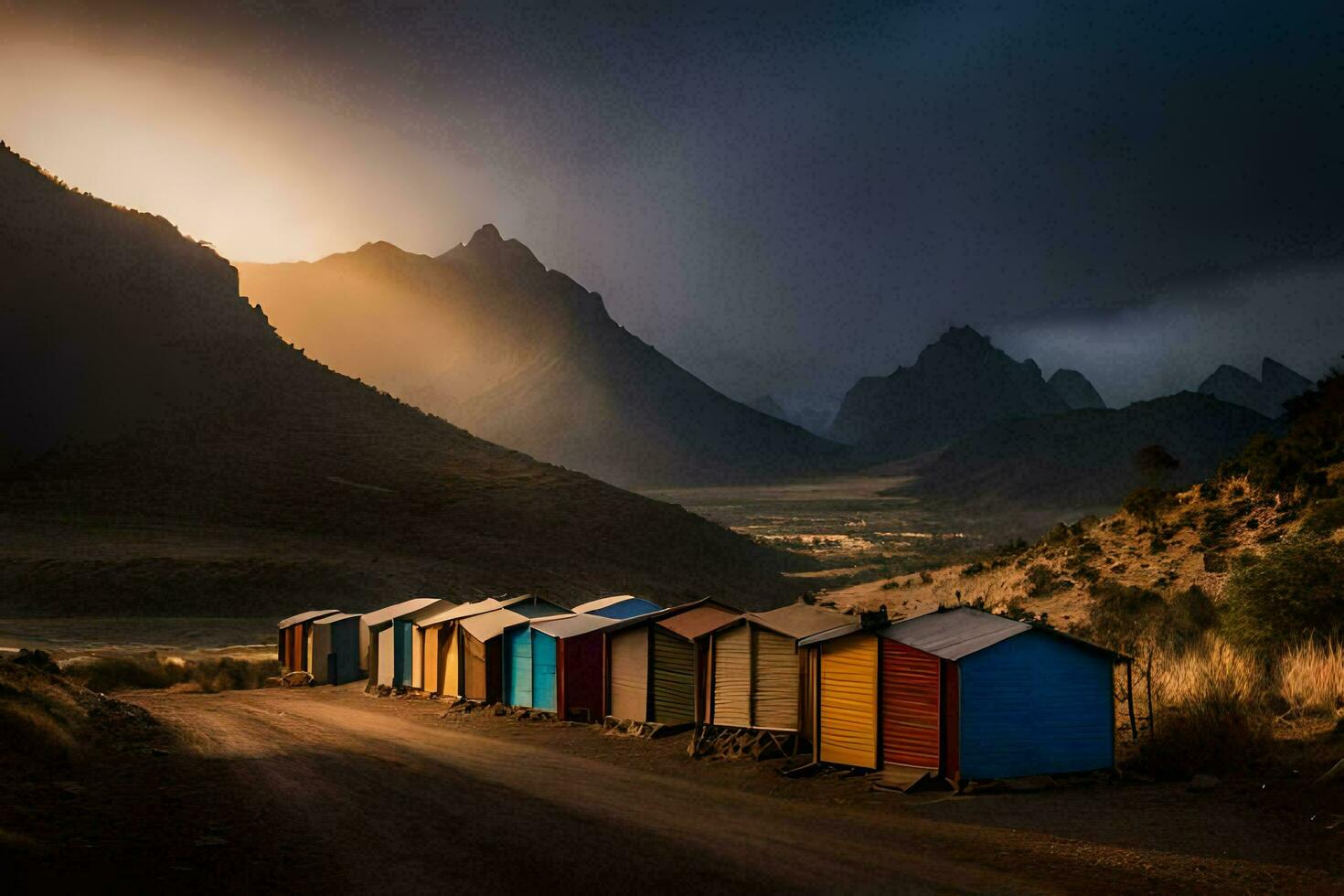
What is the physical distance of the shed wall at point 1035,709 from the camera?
1570 cm

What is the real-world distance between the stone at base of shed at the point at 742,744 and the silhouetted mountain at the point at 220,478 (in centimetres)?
4252

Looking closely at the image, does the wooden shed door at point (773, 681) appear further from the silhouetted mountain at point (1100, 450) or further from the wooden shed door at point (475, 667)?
the silhouetted mountain at point (1100, 450)

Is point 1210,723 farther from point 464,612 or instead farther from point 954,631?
point 464,612

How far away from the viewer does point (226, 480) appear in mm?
75250

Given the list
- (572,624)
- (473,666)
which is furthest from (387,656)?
(572,624)

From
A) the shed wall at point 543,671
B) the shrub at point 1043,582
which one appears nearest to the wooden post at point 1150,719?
the shed wall at point 543,671

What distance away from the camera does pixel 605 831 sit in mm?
13078

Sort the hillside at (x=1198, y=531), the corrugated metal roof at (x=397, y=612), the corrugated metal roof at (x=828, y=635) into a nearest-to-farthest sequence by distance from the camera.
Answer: the corrugated metal roof at (x=828, y=635) → the hillside at (x=1198, y=531) → the corrugated metal roof at (x=397, y=612)

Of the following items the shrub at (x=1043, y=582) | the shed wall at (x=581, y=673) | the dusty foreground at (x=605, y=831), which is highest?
the shrub at (x=1043, y=582)

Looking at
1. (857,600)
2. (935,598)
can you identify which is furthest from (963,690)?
(857,600)

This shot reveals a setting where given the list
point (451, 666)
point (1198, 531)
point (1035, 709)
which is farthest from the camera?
point (1198, 531)

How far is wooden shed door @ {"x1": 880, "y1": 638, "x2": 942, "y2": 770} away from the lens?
52.4ft

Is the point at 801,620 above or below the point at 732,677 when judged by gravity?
above

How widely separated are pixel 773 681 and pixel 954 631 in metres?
3.62
